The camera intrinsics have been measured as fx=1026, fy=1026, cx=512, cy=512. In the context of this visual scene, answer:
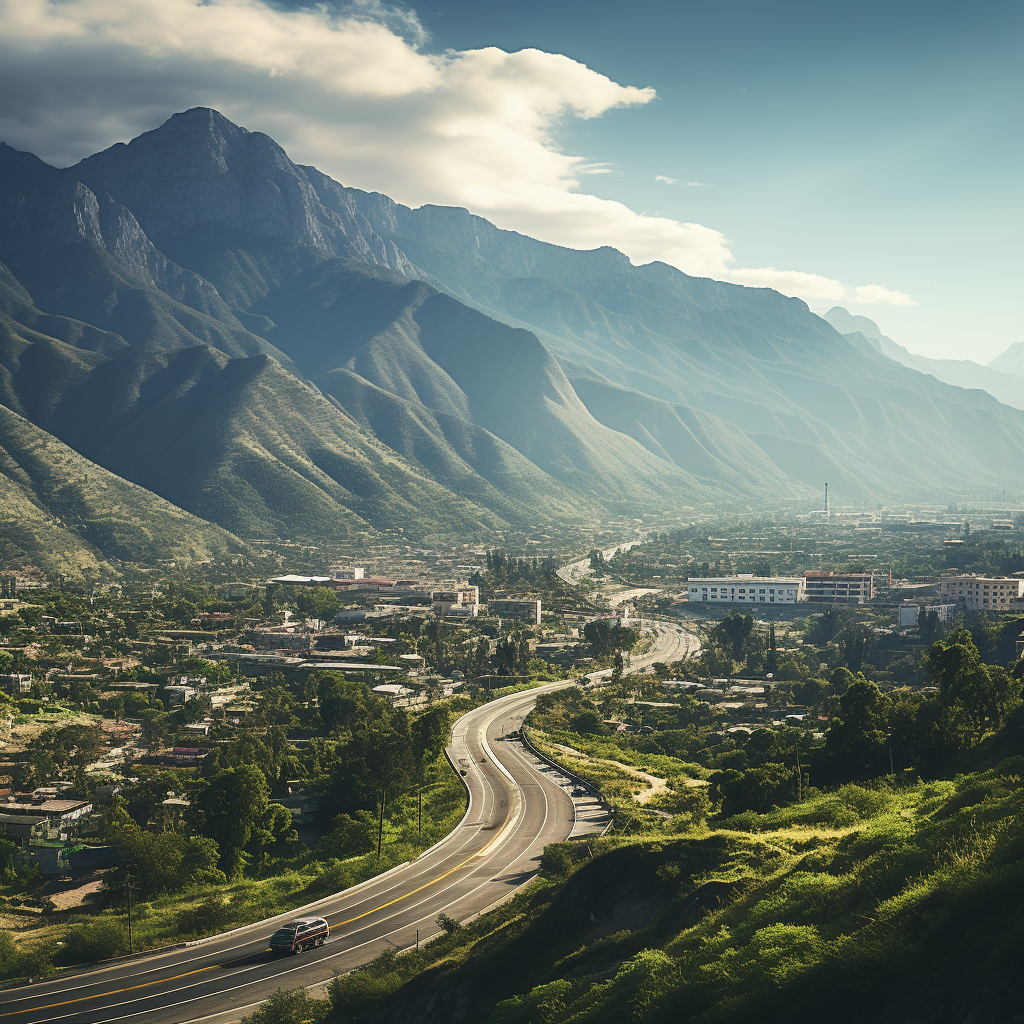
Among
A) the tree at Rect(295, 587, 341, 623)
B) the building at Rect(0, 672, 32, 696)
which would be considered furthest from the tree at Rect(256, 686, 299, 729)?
the tree at Rect(295, 587, 341, 623)

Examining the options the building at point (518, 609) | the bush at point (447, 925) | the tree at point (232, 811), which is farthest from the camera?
the building at point (518, 609)

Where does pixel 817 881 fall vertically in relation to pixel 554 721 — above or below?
above

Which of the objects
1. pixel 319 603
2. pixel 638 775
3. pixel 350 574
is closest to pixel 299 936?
pixel 638 775

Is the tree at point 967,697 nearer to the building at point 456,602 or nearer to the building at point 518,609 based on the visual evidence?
the building at point 518,609

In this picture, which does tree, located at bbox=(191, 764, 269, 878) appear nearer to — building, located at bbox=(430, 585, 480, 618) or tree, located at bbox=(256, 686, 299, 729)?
tree, located at bbox=(256, 686, 299, 729)

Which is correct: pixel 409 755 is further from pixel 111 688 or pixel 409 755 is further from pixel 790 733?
pixel 111 688

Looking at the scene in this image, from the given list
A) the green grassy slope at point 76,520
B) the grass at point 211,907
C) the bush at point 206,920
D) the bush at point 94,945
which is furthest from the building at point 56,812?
the green grassy slope at point 76,520

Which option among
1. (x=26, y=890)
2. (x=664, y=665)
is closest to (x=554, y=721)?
(x=664, y=665)
